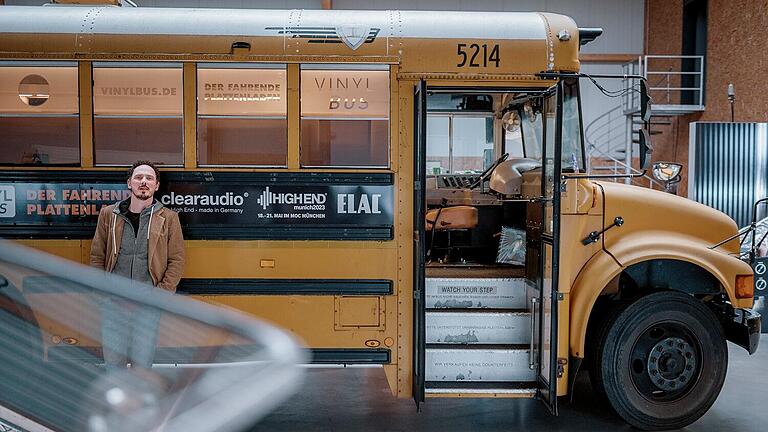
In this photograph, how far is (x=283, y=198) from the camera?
4.66 meters

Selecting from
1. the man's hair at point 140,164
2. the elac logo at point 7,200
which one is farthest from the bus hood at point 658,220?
the elac logo at point 7,200

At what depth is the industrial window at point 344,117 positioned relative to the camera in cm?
462

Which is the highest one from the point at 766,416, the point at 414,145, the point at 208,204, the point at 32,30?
the point at 32,30

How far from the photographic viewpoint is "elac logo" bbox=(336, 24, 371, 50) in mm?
4672

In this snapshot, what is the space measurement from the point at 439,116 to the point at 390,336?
254cm

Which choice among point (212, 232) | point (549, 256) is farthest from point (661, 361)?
point (212, 232)

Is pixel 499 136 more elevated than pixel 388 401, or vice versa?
pixel 499 136

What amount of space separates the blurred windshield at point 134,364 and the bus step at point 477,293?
3194 millimetres

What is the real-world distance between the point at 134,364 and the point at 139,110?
276 cm

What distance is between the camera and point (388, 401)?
5668mm

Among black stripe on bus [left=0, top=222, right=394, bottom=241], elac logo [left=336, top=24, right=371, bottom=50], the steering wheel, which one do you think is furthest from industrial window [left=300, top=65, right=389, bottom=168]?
the steering wheel

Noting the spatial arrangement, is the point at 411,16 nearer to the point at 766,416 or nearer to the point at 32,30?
the point at 32,30

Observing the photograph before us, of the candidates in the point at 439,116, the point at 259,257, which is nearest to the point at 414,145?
the point at 259,257

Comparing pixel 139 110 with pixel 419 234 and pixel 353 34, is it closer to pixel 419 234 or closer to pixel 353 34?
pixel 353 34
